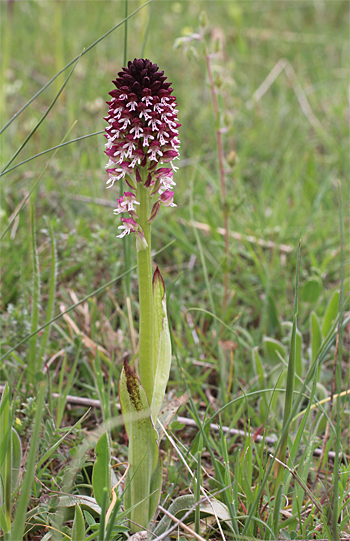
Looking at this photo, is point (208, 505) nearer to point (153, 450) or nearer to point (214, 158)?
point (153, 450)

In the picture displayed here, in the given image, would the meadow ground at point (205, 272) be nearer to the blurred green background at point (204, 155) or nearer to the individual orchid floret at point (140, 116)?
the blurred green background at point (204, 155)

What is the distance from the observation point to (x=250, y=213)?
337 centimetres

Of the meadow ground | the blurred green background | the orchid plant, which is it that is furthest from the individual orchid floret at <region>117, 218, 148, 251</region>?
the blurred green background

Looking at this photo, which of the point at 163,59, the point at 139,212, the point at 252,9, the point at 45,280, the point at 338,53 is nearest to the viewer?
the point at 139,212

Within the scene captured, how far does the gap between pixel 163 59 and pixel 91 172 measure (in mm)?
2837

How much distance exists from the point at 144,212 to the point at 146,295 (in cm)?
28

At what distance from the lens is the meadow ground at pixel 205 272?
1490mm

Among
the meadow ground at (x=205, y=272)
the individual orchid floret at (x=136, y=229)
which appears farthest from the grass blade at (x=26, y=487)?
the individual orchid floret at (x=136, y=229)

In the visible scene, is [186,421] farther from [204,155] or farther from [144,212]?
[204,155]

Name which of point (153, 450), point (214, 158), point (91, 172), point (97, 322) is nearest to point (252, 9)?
point (214, 158)

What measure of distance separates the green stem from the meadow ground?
0.17m

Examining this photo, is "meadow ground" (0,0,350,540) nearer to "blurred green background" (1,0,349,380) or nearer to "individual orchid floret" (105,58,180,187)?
"blurred green background" (1,0,349,380)

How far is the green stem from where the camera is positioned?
1376mm

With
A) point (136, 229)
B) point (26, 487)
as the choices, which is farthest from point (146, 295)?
point (26, 487)
